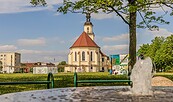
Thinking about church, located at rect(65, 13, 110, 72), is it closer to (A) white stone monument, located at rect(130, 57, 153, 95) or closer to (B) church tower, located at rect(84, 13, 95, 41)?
(B) church tower, located at rect(84, 13, 95, 41)

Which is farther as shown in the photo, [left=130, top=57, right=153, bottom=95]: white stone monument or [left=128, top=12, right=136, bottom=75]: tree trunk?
[left=128, top=12, right=136, bottom=75]: tree trunk

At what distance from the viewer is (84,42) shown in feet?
360

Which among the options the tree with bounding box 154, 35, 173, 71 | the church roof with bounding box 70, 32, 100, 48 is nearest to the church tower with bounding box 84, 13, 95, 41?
the church roof with bounding box 70, 32, 100, 48

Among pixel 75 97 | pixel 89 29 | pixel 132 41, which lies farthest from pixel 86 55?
pixel 75 97

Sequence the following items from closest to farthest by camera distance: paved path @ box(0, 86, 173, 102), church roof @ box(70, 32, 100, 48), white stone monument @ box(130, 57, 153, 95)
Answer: paved path @ box(0, 86, 173, 102) < white stone monument @ box(130, 57, 153, 95) < church roof @ box(70, 32, 100, 48)

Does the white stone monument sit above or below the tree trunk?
below

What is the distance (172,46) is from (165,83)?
5461 cm

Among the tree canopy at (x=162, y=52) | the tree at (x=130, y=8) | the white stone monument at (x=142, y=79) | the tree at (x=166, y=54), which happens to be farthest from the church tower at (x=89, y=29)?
the white stone monument at (x=142, y=79)

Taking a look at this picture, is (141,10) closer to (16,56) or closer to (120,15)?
(120,15)

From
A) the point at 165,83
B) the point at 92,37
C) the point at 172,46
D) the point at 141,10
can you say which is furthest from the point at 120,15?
the point at 92,37

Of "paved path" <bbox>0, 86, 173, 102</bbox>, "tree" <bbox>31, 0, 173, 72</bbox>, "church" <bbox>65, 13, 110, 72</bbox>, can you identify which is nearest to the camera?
"paved path" <bbox>0, 86, 173, 102</bbox>

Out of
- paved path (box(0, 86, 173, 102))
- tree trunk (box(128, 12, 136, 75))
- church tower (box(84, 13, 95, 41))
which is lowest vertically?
paved path (box(0, 86, 173, 102))

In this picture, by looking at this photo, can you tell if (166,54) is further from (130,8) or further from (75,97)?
(75,97)

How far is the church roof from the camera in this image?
108 metres
